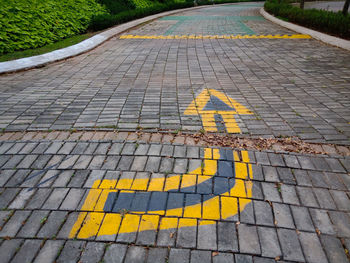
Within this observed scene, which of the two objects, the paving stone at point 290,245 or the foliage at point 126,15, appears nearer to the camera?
the paving stone at point 290,245

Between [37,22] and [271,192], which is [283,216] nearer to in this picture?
[271,192]

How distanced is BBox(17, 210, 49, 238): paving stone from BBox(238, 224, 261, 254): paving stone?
1852 millimetres

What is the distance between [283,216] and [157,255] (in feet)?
4.10

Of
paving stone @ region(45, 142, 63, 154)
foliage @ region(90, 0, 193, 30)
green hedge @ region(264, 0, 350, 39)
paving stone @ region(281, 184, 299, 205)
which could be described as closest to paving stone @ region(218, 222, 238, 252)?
paving stone @ region(281, 184, 299, 205)

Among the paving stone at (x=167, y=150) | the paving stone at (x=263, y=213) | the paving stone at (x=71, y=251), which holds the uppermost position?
the paving stone at (x=71, y=251)

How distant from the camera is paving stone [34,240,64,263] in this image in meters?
2.03

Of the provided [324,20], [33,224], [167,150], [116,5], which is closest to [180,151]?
[167,150]

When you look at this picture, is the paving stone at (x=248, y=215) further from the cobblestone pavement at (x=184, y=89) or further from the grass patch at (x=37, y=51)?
the grass patch at (x=37, y=51)

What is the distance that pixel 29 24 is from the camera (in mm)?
8719

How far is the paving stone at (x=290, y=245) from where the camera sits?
6.62ft

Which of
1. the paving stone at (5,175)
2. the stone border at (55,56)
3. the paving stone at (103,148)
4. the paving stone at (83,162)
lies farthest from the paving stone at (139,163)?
the stone border at (55,56)

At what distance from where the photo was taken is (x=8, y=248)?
212 cm

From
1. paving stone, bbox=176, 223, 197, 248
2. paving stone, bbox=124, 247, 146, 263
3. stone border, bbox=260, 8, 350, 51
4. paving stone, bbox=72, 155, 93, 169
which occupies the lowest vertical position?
stone border, bbox=260, 8, 350, 51

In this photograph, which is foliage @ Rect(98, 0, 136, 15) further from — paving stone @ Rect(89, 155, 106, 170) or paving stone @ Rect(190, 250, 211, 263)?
paving stone @ Rect(190, 250, 211, 263)
